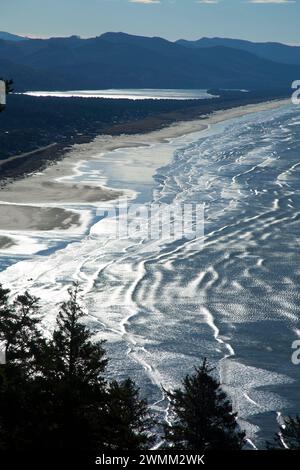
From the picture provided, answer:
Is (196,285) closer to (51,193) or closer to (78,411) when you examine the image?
(78,411)

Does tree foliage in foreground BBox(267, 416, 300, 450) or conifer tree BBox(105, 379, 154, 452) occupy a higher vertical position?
conifer tree BBox(105, 379, 154, 452)

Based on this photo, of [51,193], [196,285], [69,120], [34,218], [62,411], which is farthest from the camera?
[69,120]

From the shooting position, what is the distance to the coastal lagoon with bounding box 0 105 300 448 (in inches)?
938

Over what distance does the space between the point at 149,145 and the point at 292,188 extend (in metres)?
30.9

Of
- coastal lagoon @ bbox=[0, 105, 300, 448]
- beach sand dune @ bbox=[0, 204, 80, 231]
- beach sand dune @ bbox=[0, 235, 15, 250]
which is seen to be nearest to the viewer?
coastal lagoon @ bbox=[0, 105, 300, 448]

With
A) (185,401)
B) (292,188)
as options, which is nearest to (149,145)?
(292,188)

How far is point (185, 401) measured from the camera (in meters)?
15.6

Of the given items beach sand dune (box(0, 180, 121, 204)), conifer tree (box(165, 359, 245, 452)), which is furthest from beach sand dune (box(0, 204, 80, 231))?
conifer tree (box(165, 359, 245, 452))

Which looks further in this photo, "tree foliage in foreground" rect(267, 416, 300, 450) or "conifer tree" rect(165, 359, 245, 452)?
"tree foliage in foreground" rect(267, 416, 300, 450)

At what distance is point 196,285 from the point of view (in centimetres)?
3209

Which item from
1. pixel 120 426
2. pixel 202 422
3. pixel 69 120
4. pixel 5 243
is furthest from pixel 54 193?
pixel 69 120

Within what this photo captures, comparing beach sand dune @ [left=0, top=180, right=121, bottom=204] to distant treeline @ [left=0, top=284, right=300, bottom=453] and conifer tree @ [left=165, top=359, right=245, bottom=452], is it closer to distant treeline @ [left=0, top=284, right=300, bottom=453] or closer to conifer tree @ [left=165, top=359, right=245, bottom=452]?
distant treeline @ [left=0, top=284, right=300, bottom=453]

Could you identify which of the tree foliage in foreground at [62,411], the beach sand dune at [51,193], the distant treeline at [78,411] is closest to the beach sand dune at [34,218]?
the beach sand dune at [51,193]
